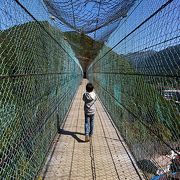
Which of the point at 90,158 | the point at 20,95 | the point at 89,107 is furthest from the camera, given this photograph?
the point at 89,107

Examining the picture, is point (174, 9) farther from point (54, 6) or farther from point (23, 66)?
point (54, 6)

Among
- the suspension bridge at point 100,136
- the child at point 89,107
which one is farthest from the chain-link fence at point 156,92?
the child at point 89,107

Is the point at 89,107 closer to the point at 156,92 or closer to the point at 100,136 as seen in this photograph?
the point at 100,136

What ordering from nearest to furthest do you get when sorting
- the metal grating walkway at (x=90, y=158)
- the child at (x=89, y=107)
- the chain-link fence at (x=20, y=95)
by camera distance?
the chain-link fence at (x=20, y=95) < the metal grating walkway at (x=90, y=158) < the child at (x=89, y=107)

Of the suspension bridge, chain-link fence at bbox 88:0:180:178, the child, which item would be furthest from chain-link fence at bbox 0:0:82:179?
A: the child

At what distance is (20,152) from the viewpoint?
3074 mm

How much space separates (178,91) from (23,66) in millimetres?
1383

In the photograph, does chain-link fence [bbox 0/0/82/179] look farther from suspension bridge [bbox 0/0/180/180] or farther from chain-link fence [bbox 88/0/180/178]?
chain-link fence [bbox 88/0/180/178]

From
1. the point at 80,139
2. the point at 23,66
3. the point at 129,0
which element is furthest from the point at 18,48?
the point at 80,139

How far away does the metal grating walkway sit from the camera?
4.34 meters

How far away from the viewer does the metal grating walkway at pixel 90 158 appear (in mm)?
4336

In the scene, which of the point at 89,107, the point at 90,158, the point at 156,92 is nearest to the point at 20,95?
the point at 156,92

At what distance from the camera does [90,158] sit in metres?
5.09

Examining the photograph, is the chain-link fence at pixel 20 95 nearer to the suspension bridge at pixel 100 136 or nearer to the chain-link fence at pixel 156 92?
the suspension bridge at pixel 100 136
